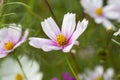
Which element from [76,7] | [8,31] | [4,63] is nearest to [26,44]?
[8,31]

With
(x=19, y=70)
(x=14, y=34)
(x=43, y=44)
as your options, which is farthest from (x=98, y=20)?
(x=43, y=44)

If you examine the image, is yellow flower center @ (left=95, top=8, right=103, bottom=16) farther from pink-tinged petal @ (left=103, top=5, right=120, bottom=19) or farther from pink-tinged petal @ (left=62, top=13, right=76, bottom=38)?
pink-tinged petal @ (left=62, top=13, right=76, bottom=38)

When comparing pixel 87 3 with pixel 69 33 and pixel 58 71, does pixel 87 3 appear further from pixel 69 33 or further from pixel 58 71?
Answer: pixel 69 33

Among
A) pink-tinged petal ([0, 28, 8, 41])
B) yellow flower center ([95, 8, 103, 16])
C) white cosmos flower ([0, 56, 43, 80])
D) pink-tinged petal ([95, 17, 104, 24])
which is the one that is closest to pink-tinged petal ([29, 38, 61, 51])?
pink-tinged petal ([0, 28, 8, 41])

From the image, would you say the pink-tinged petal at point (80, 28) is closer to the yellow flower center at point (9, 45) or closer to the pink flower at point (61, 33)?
the pink flower at point (61, 33)

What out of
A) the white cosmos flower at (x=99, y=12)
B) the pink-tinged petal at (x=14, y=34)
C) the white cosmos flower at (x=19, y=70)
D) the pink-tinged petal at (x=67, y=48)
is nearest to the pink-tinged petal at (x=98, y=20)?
the white cosmos flower at (x=99, y=12)
